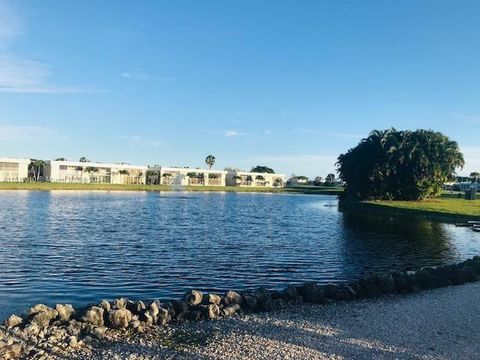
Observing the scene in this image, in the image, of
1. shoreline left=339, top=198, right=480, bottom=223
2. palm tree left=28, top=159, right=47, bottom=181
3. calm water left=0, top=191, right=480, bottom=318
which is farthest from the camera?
palm tree left=28, top=159, right=47, bottom=181

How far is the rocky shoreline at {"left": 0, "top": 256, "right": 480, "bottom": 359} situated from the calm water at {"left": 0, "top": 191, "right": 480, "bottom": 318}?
349cm

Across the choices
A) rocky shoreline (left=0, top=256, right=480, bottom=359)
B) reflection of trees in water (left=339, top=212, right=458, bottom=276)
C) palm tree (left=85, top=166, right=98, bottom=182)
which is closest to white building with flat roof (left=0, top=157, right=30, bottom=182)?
palm tree (left=85, top=166, right=98, bottom=182)

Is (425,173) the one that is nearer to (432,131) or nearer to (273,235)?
(432,131)

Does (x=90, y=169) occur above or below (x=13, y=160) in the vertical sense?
below

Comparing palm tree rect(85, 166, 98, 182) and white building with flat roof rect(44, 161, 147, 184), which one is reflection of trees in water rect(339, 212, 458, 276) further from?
palm tree rect(85, 166, 98, 182)

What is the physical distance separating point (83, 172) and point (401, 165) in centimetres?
13450

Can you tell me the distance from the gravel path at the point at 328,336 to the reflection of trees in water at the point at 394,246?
9.61m

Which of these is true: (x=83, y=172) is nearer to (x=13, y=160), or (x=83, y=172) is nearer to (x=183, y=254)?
(x=13, y=160)

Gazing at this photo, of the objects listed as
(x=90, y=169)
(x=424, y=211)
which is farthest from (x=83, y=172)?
(x=424, y=211)

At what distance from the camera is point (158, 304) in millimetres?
15305

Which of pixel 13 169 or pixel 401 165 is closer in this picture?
pixel 401 165

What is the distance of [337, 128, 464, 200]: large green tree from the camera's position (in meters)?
83.7

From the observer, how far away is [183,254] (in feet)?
99.0

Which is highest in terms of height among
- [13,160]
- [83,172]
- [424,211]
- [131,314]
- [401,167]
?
[13,160]
